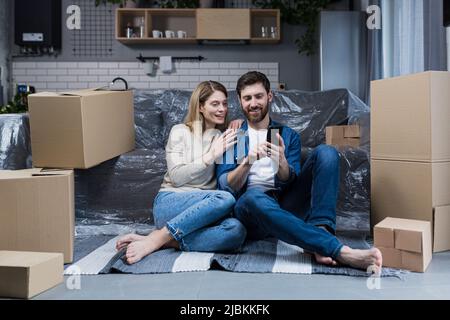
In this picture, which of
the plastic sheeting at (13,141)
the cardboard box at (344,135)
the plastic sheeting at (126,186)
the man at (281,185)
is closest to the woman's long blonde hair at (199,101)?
the man at (281,185)

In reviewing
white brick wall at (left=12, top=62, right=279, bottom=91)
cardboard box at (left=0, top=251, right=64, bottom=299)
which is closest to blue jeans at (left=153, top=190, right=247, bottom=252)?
cardboard box at (left=0, top=251, right=64, bottom=299)

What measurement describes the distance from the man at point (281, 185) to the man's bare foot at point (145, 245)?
0.30m

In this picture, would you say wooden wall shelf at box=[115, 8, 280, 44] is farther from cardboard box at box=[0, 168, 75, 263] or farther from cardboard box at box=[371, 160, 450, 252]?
cardboard box at box=[0, 168, 75, 263]

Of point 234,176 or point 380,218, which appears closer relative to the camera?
point 234,176

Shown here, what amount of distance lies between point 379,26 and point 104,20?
2.73 m

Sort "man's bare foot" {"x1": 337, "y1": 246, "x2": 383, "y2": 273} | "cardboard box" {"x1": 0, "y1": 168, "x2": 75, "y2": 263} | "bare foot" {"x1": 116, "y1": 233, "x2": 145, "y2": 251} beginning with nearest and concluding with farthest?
"man's bare foot" {"x1": 337, "y1": 246, "x2": 383, "y2": 273} → "cardboard box" {"x1": 0, "y1": 168, "x2": 75, "y2": 263} → "bare foot" {"x1": 116, "y1": 233, "x2": 145, "y2": 251}

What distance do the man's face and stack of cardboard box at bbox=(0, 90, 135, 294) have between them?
2.27 feet

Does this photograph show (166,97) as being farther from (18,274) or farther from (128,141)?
(18,274)

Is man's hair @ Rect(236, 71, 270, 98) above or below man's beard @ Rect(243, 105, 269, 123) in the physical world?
Result: above

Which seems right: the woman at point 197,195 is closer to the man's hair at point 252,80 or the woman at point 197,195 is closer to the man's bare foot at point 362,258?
the man's hair at point 252,80

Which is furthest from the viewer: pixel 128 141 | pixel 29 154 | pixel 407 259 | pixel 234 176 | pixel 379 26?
pixel 379 26

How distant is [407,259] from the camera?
185 cm

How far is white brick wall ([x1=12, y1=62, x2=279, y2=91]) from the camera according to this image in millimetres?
5262
